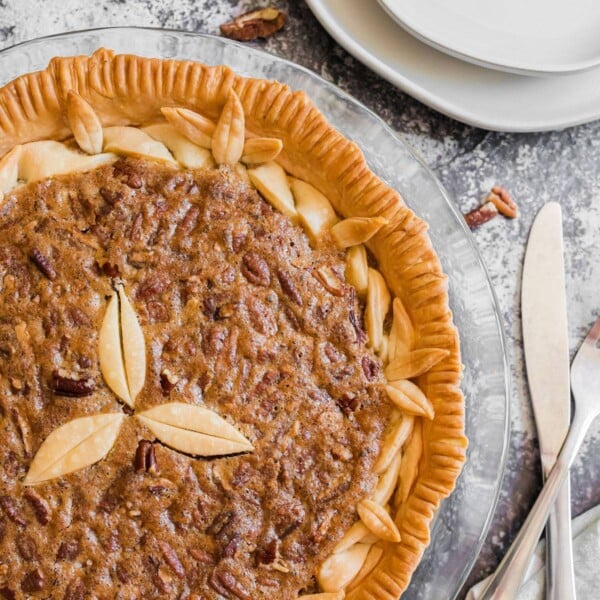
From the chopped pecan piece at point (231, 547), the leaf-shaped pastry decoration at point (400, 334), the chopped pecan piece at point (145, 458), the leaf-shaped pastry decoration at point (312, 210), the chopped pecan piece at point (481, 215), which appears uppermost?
the leaf-shaped pastry decoration at point (312, 210)

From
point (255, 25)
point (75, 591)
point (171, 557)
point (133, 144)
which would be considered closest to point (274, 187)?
point (133, 144)

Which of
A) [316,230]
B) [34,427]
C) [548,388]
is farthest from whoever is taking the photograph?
[548,388]

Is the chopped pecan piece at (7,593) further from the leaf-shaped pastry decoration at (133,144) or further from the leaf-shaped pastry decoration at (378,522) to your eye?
the leaf-shaped pastry decoration at (133,144)

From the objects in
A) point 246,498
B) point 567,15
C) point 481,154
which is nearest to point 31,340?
point 246,498

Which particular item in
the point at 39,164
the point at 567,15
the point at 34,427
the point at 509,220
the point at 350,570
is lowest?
the point at 350,570

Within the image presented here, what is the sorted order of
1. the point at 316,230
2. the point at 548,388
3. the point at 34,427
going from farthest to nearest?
the point at 548,388, the point at 316,230, the point at 34,427

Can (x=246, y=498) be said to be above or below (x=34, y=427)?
below

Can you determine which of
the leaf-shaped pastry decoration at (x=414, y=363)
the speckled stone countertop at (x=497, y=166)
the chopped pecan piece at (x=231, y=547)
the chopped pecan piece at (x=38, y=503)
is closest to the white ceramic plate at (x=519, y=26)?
the speckled stone countertop at (x=497, y=166)

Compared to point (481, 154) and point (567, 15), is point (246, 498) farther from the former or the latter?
point (567, 15)

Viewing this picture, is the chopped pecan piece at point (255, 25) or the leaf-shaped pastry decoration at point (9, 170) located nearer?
the leaf-shaped pastry decoration at point (9, 170)
